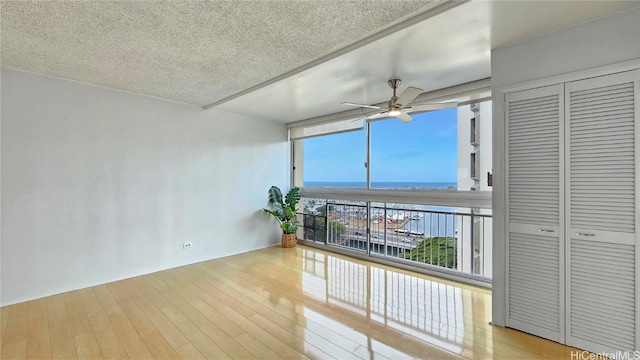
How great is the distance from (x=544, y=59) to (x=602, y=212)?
1279mm

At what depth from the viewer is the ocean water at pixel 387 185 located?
384 centimetres

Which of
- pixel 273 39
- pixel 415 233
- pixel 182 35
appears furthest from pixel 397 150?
pixel 182 35

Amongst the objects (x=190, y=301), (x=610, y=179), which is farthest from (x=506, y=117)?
(x=190, y=301)

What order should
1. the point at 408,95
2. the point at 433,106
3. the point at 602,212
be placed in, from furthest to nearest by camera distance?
the point at 433,106
the point at 408,95
the point at 602,212

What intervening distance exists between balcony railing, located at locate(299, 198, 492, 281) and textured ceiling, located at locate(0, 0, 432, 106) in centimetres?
282

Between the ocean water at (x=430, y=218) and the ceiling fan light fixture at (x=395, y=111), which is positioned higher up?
the ceiling fan light fixture at (x=395, y=111)

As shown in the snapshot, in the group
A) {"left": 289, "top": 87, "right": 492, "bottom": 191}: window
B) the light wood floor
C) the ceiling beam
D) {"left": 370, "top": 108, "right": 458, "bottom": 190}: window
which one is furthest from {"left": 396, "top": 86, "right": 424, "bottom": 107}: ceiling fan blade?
the light wood floor

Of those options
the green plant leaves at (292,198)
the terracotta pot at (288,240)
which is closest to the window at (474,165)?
the green plant leaves at (292,198)

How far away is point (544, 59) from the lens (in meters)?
2.24

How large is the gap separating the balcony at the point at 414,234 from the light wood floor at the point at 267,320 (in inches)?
20.0

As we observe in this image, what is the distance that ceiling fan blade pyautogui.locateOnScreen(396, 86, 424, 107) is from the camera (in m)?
2.60

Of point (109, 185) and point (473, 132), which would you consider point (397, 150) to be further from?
point (109, 185)

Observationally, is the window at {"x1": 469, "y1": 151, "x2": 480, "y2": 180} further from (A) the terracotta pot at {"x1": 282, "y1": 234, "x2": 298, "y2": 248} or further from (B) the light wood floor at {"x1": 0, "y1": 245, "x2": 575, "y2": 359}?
(A) the terracotta pot at {"x1": 282, "y1": 234, "x2": 298, "y2": 248}

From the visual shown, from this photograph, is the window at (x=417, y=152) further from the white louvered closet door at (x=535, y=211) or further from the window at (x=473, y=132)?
the white louvered closet door at (x=535, y=211)
